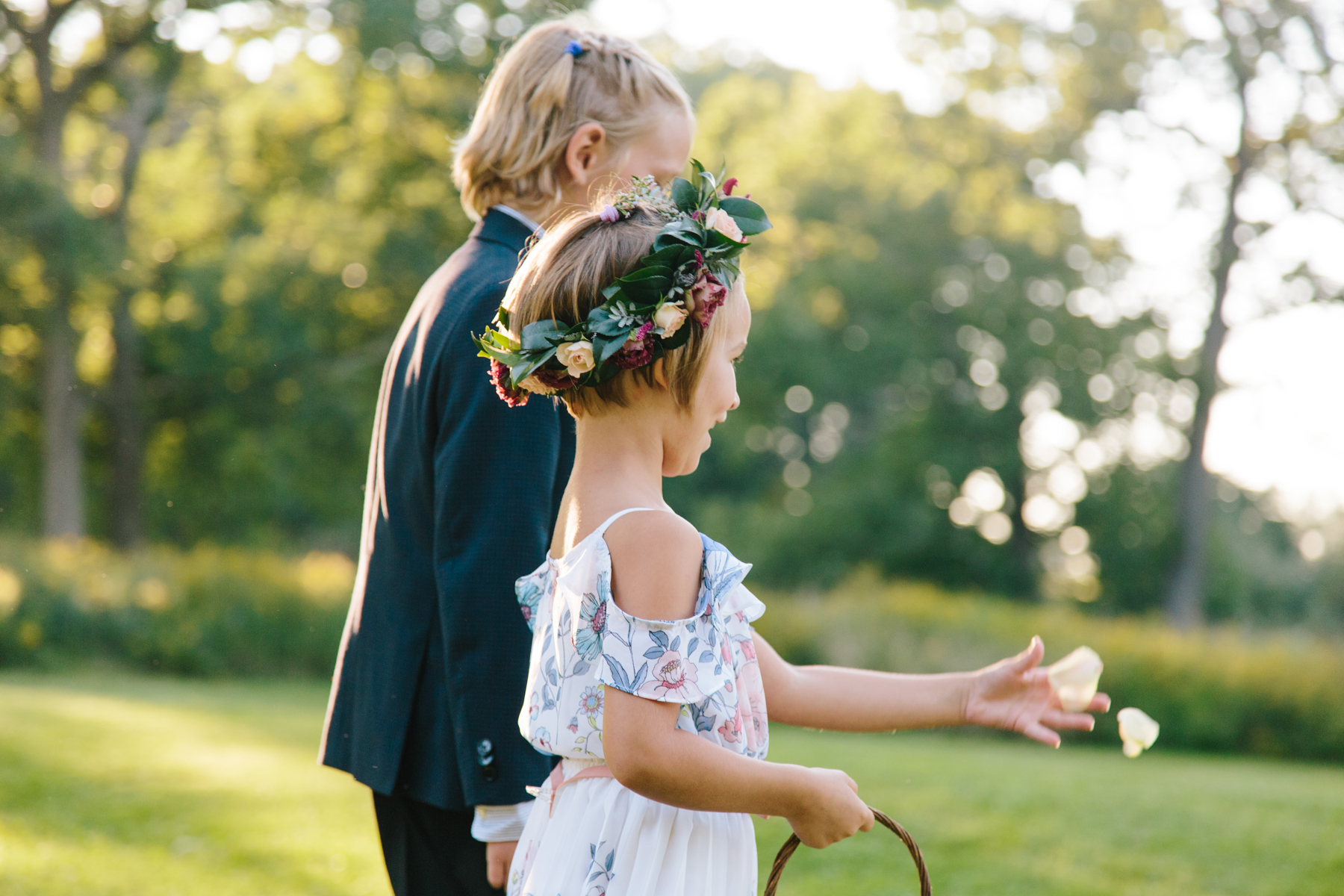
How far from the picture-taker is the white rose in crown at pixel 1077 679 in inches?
82.9

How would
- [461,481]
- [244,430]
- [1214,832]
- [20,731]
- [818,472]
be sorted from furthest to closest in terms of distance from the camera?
[818,472], [244,430], [20,731], [1214,832], [461,481]

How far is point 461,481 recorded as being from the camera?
2.04 metres

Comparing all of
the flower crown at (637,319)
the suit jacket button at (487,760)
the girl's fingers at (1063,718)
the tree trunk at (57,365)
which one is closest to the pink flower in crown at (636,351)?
the flower crown at (637,319)

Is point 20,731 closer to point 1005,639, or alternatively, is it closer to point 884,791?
point 884,791

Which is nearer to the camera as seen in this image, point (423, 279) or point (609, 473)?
point (609, 473)

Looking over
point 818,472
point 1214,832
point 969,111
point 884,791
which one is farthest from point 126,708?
point 818,472

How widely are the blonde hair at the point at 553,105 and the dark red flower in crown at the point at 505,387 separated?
565mm

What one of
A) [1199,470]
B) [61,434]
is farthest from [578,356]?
[1199,470]

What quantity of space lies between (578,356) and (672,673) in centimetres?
48

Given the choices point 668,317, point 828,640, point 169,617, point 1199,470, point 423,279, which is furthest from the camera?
point 1199,470

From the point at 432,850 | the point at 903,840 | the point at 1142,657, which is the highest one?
the point at 903,840

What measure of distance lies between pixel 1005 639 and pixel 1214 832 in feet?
23.1

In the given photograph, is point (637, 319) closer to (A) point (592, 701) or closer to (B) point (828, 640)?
(A) point (592, 701)

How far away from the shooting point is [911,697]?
220 centimetres
